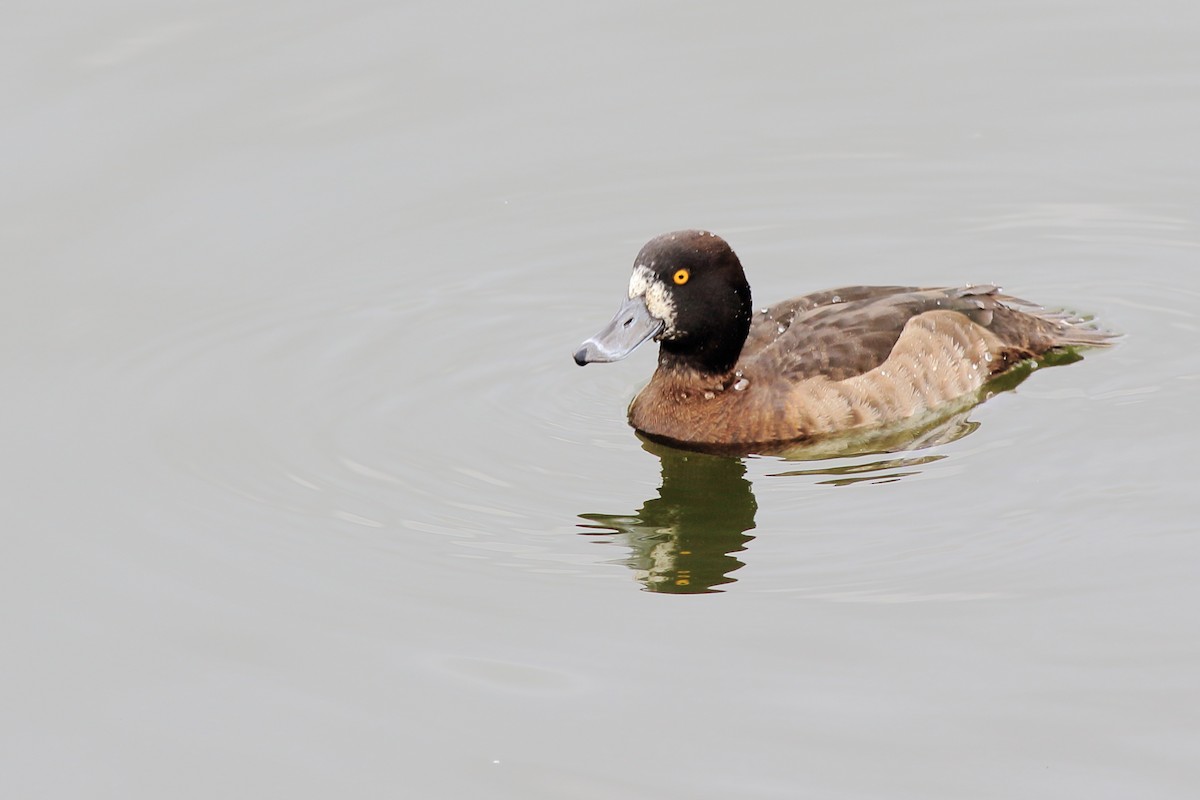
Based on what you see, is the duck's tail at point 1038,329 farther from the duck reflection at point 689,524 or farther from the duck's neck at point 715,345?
the duck reflection at point 689,524

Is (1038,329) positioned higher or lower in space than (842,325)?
lower

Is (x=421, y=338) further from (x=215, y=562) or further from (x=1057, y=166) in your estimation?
(x=1057, y=166)

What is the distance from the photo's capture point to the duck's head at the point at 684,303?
36.7ft

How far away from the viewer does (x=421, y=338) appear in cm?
1280

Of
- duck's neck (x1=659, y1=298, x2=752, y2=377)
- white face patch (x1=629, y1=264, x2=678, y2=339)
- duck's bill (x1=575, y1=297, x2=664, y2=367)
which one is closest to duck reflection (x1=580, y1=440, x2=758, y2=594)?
duck's neck (x1=659, y1=298, x2=752, y2=377)

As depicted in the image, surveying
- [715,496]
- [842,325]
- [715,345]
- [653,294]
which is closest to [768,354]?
[715,345]

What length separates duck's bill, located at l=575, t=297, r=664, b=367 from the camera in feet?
36.4

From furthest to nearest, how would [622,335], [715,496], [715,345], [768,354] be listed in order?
1. [768,354]
2. [715,345]
3. [622,335]
4. [715,496]

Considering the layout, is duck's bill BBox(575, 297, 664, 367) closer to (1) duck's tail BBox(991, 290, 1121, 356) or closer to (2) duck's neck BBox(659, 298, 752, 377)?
(2) duck's neck BBox(659, 298, 752, 377)

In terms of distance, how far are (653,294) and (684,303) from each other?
193 millimetres

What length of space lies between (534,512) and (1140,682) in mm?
3397

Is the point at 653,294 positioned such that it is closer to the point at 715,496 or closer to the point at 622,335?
the point at 622,335

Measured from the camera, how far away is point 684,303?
1127cm

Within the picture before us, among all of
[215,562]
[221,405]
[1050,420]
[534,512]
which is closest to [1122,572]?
[1050,420]
